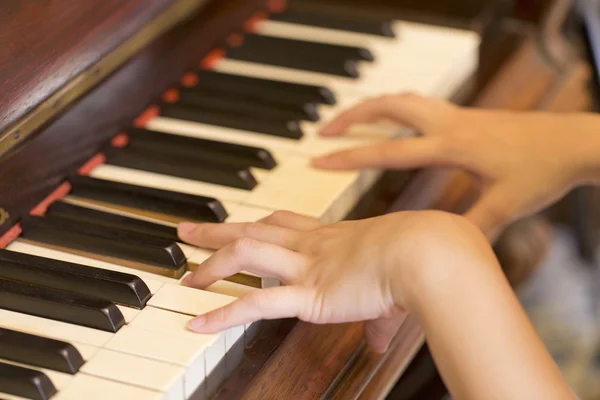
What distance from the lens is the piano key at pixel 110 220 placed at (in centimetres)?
113

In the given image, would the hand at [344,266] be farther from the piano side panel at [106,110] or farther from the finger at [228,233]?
the piano side panel at [106,110]

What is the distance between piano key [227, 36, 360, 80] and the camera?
1.59 metres

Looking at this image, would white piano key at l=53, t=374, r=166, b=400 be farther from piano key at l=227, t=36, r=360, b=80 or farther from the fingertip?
A: piano key at l=227, t=36, r=360, b=80

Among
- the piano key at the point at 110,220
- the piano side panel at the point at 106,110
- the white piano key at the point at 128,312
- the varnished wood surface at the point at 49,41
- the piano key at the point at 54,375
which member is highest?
the varnished wood surface at the point at 49,41

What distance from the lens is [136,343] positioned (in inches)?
36.9

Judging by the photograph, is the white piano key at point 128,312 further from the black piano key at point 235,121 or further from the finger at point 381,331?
the black piano key at point 235,121

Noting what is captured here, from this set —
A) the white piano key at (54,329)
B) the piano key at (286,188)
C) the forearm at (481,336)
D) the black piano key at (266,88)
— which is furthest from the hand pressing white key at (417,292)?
the black piano key at (266,88)

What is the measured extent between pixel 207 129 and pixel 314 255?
474 mm

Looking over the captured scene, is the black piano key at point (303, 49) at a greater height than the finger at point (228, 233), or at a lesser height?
greater

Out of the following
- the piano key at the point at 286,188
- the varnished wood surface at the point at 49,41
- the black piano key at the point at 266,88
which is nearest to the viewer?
the varnished wood surface at the point at 49,41

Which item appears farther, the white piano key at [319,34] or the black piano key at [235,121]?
the white piano key at [319,34]

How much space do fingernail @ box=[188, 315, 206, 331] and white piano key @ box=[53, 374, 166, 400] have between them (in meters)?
0.10

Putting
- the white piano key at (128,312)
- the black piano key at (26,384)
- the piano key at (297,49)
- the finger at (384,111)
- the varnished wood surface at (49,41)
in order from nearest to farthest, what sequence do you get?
1. the black piano key at (26,384)
2. the white piano key at (128,312)
3. the varnished wood surface at (49,41)
4. the finger at (384,111)
5. the piano key at (297,49)

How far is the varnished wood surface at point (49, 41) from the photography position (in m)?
1.09
